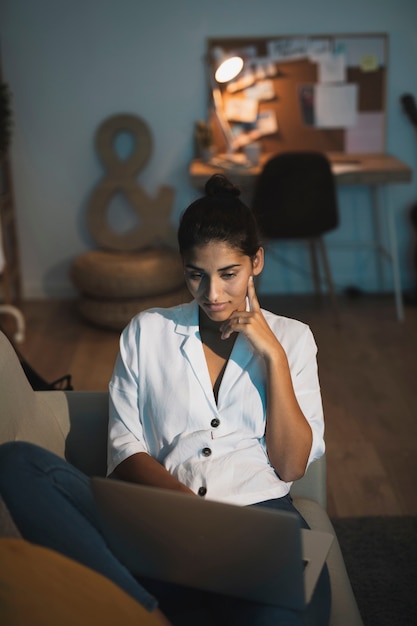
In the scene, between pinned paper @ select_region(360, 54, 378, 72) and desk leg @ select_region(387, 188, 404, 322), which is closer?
desk leg @ select_region(387, 188, 404, 322)

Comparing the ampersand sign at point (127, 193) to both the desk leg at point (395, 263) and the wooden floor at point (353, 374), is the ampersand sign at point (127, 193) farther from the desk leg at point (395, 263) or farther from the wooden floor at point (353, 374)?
the desk leg at point (395, 263)

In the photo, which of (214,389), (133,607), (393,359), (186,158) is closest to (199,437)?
(214,389)

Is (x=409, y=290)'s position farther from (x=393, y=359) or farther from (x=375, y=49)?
(x=375, y=49)

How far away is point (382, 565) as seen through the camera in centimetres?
223

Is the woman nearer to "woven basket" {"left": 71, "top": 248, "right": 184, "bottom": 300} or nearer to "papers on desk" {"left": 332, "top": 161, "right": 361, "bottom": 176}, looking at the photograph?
"woven basket" {"left": 71, "top": 248, "right": 184, "bottom": 300}

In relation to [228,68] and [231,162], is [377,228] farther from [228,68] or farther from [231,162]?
[228,68]

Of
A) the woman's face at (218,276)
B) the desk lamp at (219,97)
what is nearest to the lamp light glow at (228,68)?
the desk lamp at (219,97)

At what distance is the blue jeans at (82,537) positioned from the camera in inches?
53.6

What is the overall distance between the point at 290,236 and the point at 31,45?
1.68 m

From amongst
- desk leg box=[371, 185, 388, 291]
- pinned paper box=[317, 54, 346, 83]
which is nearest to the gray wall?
desk leg box=[371, 185, 388, 291]

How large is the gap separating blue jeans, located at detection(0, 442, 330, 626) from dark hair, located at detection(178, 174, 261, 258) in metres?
0.53

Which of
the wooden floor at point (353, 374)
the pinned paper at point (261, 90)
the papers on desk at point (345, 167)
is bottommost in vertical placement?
the wooden floor at point (353, 374)

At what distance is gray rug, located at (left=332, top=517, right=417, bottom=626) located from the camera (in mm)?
2023

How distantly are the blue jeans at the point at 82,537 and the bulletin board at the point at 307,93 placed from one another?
3.20 metres
